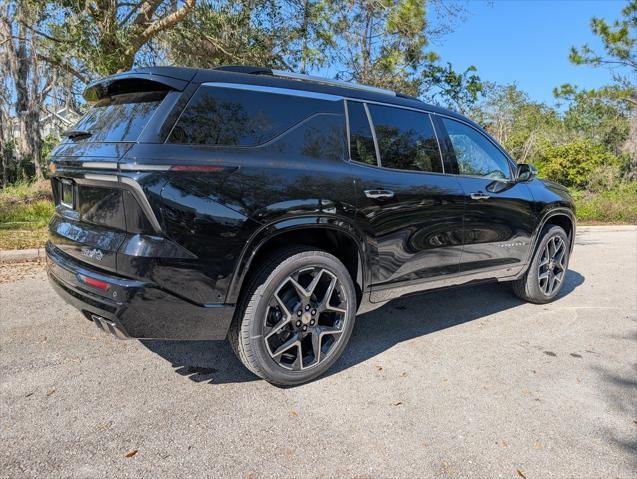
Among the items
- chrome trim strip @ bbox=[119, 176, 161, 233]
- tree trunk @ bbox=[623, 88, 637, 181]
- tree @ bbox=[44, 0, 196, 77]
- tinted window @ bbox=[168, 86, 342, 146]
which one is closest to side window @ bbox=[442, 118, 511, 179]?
tinted window @ bbox=[168, 86, 342, 146]

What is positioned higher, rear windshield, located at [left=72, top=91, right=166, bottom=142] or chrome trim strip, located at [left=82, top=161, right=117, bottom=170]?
rear windshield, located at [left=72, top=91, right=166, bottom=142]

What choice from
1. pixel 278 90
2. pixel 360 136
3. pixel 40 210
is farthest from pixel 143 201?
pixel 40 210

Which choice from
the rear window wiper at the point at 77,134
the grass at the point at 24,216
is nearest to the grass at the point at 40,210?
the grass at the point at 24,216

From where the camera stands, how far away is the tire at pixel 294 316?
2846mm

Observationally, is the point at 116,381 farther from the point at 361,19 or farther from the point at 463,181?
the point at 361,19

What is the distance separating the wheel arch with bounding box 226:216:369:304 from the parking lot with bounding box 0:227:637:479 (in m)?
0.71

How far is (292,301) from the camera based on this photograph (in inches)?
120

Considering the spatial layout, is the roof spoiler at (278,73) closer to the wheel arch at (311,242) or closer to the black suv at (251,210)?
the black suv at (251,210)

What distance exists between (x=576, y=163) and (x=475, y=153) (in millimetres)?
15203

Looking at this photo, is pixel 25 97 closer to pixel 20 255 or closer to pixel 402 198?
pixel 20 255

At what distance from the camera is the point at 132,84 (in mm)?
2867

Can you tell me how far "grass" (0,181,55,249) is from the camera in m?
6.50

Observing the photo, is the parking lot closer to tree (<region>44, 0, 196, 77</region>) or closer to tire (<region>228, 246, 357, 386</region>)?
tire (<region>228, 246, 357, 386</region>)

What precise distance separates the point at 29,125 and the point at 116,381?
16.9m
